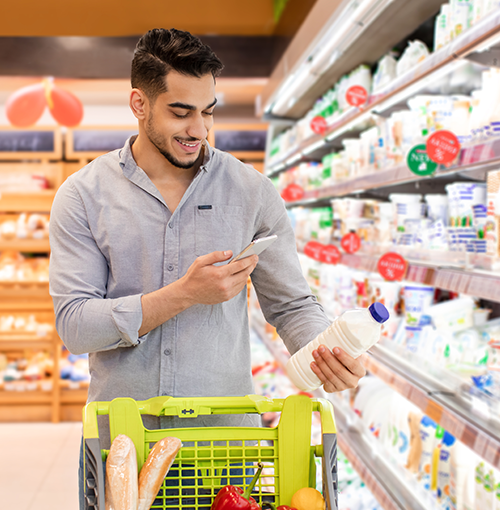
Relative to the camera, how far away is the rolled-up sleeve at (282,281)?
1.35 metres

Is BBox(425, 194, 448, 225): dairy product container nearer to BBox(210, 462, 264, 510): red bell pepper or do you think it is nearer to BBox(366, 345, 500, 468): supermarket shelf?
BBox(366, 345, 500, 468): supermarket shelf

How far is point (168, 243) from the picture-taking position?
51.8 inches

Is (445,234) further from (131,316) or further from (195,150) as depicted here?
(131,316)

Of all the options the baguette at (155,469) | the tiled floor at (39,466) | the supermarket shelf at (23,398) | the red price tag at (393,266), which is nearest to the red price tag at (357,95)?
the red price tag at (393,266)

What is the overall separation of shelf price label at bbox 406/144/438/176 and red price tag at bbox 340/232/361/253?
2.70 ft

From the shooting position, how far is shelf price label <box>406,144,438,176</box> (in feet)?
6.23

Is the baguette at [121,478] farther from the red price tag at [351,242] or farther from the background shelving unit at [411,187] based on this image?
the red price tag at [351,242]

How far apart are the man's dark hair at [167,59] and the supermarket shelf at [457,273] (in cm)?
92

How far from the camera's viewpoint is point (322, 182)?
3629mm

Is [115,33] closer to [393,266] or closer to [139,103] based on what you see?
[393,266]

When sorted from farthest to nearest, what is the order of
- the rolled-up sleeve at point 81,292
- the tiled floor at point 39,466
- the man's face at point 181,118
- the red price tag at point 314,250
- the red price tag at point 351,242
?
the tiled floor at point 39,466
the red price tag at point 314,250
the red price tag at point 351,242
the man's face at point 181,118
the rolled-up sleeve at point 81,292

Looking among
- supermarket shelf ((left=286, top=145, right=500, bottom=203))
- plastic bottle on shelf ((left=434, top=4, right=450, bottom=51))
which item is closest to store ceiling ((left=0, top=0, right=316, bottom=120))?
supermarket shelf ((left=286, top=145, right=500, bottom=203))

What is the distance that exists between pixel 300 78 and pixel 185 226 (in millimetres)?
2445

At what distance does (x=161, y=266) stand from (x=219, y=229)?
168mm
